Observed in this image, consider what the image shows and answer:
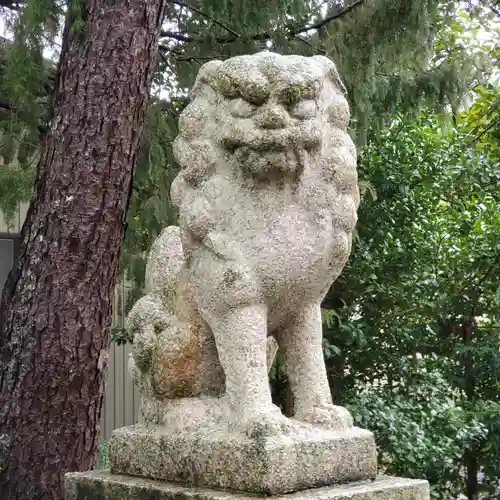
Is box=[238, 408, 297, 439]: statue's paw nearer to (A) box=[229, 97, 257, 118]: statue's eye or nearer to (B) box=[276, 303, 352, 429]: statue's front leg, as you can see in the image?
(B) box=[276, 303, 352, 429]: statue's front leg

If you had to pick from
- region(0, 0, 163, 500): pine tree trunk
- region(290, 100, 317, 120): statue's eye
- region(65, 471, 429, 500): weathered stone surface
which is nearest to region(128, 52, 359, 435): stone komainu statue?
region(290, 100, 317, 120): statue's eye

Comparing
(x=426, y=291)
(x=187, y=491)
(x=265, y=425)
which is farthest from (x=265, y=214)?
(x=426, y=291)

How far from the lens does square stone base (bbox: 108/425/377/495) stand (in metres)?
2.29

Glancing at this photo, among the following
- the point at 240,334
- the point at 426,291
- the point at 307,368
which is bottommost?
the point at 307,368

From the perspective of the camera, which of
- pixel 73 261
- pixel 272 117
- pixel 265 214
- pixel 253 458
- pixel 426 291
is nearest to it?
pixel 253 458

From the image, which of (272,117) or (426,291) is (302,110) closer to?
(272,117)

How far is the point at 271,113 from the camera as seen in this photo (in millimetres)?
2408

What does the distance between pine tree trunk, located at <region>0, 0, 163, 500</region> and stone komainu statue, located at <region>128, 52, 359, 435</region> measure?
1.61 meters

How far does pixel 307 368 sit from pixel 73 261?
6.53 ft

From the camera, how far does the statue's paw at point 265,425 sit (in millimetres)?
2328

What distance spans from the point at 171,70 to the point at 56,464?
113 inches

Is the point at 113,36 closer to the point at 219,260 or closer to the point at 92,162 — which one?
the point at 92,162

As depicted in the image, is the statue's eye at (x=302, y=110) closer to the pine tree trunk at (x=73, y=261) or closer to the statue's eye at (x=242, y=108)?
the statue's eye at (x=242, y=108)

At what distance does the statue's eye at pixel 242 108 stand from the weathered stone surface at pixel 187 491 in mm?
1074
